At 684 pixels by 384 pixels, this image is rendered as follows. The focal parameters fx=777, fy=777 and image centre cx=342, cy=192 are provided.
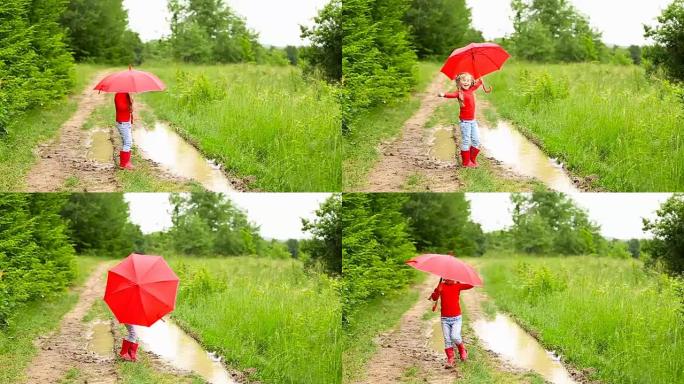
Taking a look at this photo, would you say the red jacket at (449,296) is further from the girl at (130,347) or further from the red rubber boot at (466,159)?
the girl at (130,347)

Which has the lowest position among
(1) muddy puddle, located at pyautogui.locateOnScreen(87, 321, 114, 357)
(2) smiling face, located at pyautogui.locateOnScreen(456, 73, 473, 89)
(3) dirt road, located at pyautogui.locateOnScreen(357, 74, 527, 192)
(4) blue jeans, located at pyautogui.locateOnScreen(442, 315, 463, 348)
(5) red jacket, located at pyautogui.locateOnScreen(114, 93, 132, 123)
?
(1) muddy puddle, located at pyautogui.locateOnScreen(87, 321, 114, 357)

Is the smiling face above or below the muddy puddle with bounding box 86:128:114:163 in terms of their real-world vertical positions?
above

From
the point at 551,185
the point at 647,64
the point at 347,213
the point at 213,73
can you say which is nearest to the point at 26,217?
the point at 213,73

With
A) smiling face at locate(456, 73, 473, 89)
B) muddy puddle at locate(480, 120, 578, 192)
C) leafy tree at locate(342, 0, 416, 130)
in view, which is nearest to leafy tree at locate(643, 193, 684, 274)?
muddy puddle at locate(480, 120, 578, 192)

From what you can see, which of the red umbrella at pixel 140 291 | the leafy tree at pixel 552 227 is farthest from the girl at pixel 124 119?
the leafy tree at pixel 552 227

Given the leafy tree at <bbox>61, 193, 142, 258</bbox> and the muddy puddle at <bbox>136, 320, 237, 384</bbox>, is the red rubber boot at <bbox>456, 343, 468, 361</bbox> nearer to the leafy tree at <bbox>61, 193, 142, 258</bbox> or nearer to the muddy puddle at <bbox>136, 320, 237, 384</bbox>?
the muddy puddle at <bbox>136, 320, 237, 384</bbox>

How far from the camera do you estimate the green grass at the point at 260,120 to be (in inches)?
361

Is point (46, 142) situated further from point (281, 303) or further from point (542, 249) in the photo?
point (542, 249)

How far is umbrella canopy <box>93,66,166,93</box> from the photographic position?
8.49 m

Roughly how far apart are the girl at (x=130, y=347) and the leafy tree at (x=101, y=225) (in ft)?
8.33

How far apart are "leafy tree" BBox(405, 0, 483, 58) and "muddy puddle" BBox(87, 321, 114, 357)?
5.13m

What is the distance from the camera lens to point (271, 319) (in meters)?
9.29

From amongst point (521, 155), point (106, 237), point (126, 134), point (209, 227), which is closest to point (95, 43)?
point (126, 134)

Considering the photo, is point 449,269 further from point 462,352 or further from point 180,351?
point 180,351
